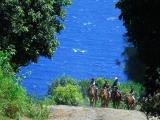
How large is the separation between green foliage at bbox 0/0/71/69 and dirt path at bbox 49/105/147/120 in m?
6.40

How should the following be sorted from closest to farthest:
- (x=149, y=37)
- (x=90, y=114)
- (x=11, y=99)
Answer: (x=149, y=37) < (x=11, y=99) < (x=90, y=114)

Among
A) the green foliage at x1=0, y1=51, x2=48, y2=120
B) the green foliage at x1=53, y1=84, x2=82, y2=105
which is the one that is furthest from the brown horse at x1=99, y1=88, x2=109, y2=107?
the green foliage at x1=0, y1=51, x2=48, y2=120

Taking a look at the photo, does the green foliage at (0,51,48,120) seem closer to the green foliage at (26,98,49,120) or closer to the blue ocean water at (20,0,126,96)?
the green foliage at (26,98,49,120)

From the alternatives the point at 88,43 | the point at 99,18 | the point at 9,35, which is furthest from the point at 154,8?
the point at 99,18

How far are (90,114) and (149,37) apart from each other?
843 centimetres

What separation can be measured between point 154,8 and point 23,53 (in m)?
17.1

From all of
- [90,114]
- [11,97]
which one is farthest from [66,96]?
[11,97]

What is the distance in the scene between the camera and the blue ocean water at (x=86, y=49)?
77.6 metres

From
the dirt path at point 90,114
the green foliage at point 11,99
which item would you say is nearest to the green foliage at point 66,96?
the dirt path at point 90,114

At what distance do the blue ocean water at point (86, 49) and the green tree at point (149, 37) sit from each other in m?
55.2

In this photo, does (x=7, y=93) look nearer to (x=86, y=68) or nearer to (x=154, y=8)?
(x=154, y=8)

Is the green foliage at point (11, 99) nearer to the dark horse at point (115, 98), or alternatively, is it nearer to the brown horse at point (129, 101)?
the dark horse at point (115, 98)

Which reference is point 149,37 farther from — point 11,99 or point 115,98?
point 115,98

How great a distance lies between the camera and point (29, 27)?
29.7 metres
